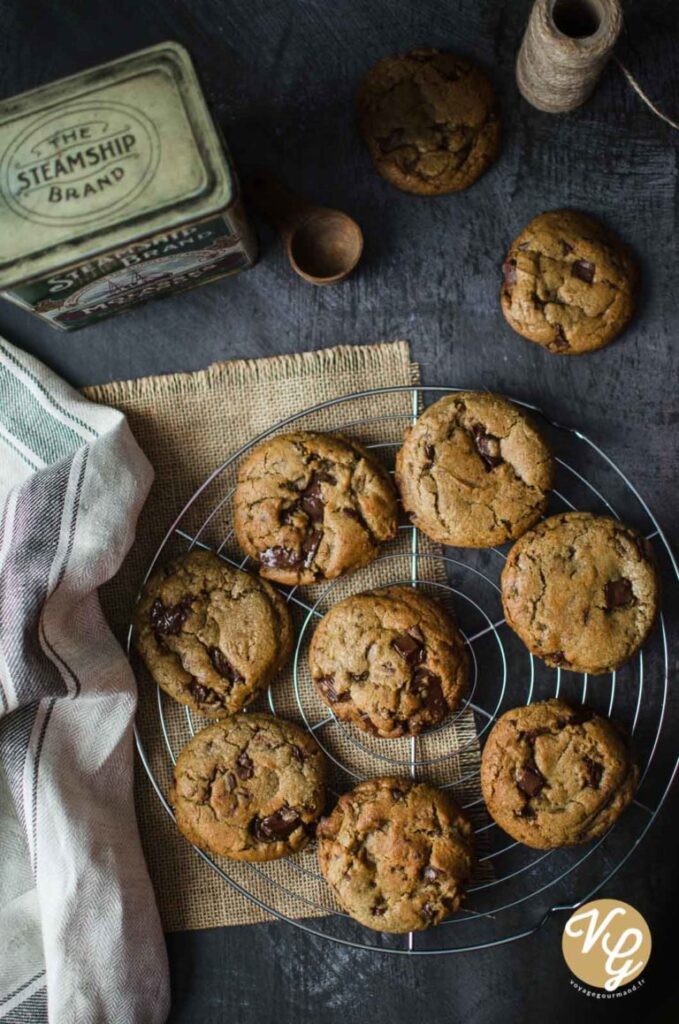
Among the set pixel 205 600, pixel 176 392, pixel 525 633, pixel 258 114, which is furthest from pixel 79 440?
pixel 525 633

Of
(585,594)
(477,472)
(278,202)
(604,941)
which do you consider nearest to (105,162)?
(278,202)

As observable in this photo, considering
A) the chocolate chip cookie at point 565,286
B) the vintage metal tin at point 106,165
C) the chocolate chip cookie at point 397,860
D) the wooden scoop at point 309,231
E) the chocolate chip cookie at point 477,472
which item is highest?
the vintage metal tin at point 106,165

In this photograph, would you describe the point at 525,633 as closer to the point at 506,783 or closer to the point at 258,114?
the point at 506,783

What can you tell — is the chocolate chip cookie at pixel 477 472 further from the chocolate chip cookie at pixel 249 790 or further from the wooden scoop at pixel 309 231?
the chocolate chip cookie at pixel 249 790

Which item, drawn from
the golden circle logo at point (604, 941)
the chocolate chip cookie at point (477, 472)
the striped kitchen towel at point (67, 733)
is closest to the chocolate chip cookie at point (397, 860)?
the golden circle logo at point (604, 941)

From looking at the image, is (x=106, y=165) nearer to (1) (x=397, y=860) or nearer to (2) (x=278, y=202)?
(2) (x=278, y=202)
